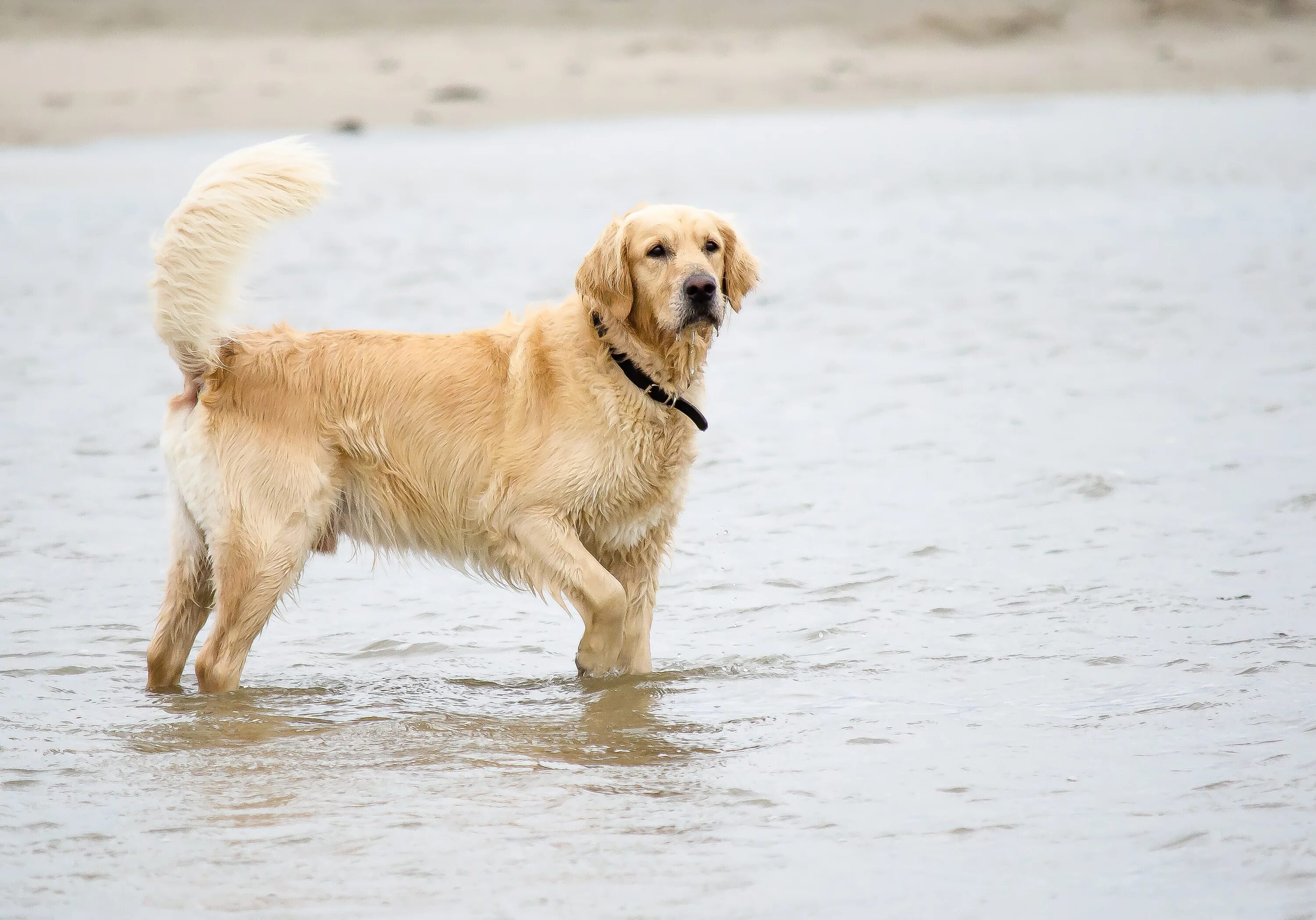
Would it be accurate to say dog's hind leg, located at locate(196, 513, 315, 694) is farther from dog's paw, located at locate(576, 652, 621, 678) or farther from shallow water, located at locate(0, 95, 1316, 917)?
dog's paw, located at locate(576, 652, 621, 678)

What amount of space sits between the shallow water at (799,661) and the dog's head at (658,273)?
1336mm

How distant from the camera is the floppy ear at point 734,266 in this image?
553 centimetres

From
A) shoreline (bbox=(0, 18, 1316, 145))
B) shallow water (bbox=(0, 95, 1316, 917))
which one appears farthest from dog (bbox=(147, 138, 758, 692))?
shoreline (bbox=(0, 18, 1316, 145))

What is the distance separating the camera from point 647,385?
5.43 meters

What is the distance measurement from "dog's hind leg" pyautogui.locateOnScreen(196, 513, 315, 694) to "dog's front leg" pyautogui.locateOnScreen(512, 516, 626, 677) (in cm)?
78

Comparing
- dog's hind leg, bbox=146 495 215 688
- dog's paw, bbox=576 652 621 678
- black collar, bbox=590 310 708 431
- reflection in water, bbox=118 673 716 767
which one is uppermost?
black collar, bbox=590 310 708 431

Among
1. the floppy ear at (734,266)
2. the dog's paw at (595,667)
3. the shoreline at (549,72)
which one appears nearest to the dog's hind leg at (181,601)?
the dog's paw at (595,667)

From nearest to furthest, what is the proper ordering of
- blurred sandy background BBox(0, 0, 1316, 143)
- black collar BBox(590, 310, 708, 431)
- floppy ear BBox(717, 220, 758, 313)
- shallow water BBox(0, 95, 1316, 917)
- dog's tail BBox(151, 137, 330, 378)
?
shallow water BBox(0, 95, 1316, 917), dog's tail BBox(151, 137, 330, 378), black collar BBox(590, 310, 708, 431), floppy ear BBox(717, 220, 758, 313), blurred sandy background BBox(0, 0, 1316, 143)

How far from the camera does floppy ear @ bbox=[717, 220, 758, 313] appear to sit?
5.53m

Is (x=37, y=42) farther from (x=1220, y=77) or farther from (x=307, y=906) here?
(x=307, y=906)

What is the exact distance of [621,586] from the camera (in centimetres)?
540

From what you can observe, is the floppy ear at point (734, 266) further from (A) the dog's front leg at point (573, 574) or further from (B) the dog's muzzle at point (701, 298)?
(A) the dog's front leg at point (573, 574)

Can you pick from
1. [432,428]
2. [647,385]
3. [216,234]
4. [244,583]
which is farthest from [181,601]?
[647,385]

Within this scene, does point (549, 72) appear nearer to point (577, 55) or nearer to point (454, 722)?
point (577, 55)
